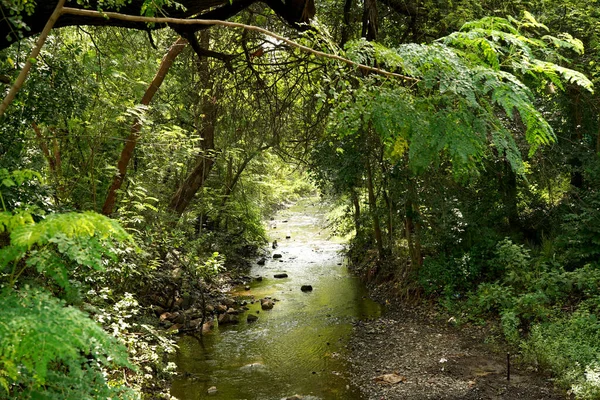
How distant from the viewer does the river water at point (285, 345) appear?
320 inches

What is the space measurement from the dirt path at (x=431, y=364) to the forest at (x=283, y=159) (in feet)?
1.29

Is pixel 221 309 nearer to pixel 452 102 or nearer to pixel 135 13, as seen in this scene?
pixel 135 13

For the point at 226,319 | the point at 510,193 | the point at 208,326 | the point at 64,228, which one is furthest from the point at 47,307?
the point at 510,193

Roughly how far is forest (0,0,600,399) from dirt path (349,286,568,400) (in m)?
0.39

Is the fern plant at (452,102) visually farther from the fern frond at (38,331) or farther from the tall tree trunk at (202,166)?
the tall tree trunk at (202,166)

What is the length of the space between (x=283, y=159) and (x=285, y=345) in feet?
12.6

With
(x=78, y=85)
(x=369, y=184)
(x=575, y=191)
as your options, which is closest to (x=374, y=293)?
(x=369, y=184)

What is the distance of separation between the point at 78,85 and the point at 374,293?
32.1ft

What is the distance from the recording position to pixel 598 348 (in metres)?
7.18

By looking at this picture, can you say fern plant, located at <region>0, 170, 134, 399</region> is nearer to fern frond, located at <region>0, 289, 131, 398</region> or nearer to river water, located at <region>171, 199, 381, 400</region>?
fern frond, located at <region>0, 289, 131, 398</region>

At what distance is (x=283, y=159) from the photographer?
32.1 ft

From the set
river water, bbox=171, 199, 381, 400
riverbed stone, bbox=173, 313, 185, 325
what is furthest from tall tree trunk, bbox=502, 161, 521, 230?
riverbed stone, bbox=173, 313, 185, 325

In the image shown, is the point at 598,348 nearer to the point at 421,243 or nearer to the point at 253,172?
the point at 421,243

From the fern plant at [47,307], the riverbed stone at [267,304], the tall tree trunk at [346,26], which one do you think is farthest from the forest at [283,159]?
the riverbed stone at [267,304]
